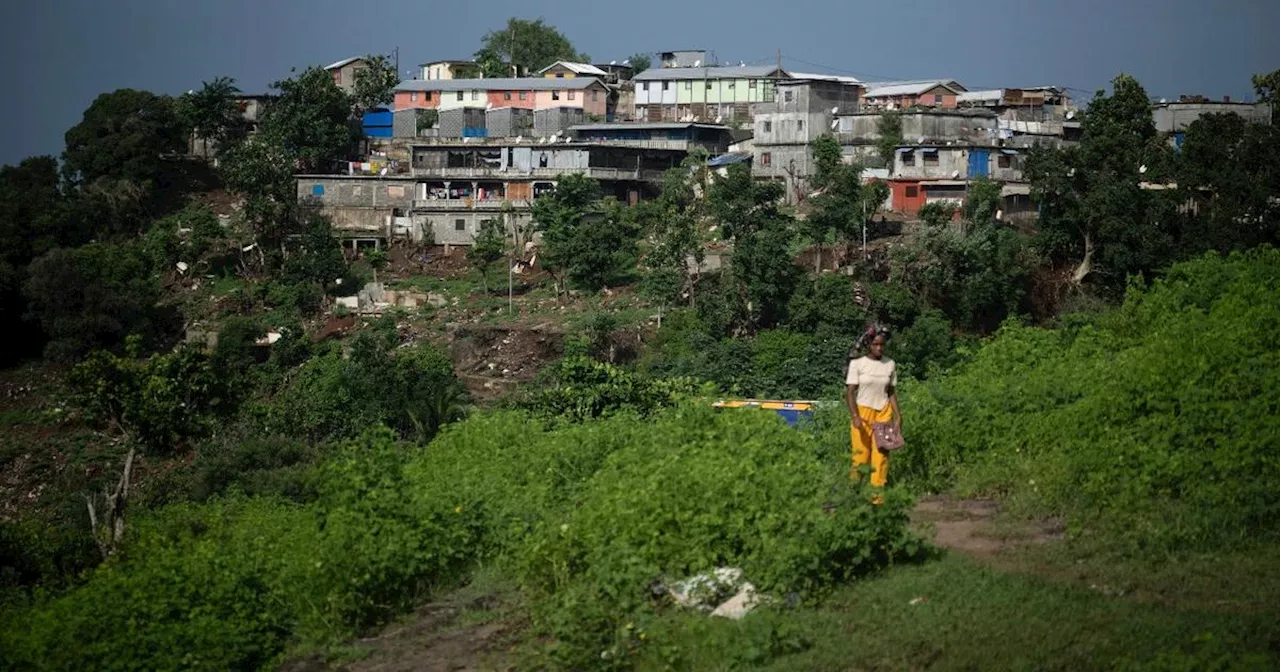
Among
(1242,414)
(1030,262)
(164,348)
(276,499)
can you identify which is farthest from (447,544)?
(164,348)

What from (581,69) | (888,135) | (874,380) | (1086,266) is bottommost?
(1086,266)

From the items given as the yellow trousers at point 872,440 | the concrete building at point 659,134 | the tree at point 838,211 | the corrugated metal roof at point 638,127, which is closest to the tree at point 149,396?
the yellow trousers at point 872,440

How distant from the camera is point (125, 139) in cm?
4872

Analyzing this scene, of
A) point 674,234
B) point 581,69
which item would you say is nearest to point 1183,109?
point 674,234

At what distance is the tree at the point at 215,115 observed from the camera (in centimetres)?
5159

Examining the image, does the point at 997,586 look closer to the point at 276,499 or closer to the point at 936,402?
the point at 936,402

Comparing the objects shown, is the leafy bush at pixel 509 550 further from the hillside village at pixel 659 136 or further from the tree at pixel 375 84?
the tree at pixel 375 84

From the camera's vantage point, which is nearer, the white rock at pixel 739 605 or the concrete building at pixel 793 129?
the white rock at pixel 739 605

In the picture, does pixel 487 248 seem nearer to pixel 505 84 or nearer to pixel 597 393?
pixel 505 84

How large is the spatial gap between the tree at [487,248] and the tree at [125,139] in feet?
39.3

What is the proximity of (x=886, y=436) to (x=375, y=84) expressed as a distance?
45891mm

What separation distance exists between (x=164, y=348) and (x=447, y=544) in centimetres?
3003

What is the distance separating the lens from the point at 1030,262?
115ft

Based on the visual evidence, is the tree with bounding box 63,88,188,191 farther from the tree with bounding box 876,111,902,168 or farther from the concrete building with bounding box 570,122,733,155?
the tree with bounding box 876,111,902,168
